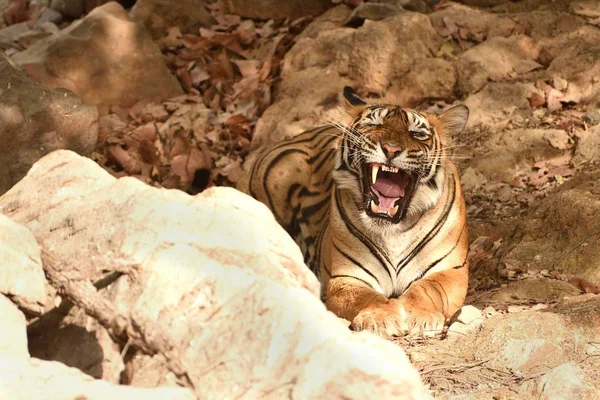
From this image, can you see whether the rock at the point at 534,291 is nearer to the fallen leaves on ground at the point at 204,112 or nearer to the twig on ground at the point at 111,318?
the twig on ground at the point at 111,318

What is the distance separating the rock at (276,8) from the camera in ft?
28.4

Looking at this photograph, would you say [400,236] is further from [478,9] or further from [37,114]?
[478,9]

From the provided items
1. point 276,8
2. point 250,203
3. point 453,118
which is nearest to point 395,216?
point 453,118

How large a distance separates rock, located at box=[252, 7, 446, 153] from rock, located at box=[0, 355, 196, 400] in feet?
16.4

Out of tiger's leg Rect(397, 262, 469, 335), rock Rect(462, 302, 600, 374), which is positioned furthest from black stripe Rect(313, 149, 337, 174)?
rock Rect(462, 302, 600, 374)

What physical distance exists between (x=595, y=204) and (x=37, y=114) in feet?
11.6

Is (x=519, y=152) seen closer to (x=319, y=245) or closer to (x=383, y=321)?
(x=319, y=245)

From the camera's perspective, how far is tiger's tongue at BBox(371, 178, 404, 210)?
5.14m

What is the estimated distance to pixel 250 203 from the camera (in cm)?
306

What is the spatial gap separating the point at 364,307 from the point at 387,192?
67 centimetres

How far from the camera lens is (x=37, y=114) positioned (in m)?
6.55

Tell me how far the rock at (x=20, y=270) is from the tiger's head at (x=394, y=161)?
7.75 ft

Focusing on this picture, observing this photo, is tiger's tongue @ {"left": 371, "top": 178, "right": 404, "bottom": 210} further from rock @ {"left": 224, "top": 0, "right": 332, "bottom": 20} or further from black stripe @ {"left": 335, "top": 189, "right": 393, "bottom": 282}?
rock @ {"left": 224, "top": 0, "right": 332, "bottom": 20}

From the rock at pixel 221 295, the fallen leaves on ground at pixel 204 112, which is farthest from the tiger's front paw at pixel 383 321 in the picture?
the fallen leaves on ground at pixel 204 112
